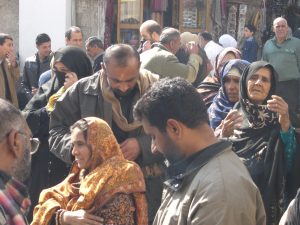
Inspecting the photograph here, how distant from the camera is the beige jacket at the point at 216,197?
6.95ft

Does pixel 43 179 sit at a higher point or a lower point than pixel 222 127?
lower

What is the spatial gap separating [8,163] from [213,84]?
3.18 meters

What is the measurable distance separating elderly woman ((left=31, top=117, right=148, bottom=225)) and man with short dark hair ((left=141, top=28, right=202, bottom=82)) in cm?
243

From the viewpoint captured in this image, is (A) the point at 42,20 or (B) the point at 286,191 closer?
(B) the point at 286,191

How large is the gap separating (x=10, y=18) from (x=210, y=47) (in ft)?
12.0

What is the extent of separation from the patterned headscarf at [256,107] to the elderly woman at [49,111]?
1237 mm

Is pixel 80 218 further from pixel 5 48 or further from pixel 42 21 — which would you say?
pixel 42 21

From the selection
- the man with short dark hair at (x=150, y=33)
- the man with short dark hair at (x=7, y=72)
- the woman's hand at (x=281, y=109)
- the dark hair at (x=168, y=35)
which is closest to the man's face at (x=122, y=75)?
the woman's hand at (x=281, y=109)

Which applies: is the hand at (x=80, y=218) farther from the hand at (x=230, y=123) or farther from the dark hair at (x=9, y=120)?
the dark hair at (x=9, y=120)

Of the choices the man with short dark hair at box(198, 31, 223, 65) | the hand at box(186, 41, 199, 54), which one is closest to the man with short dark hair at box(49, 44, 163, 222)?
the hand at box(186, 41, 199, 54)

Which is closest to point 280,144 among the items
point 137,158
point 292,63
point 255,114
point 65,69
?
point 255,114

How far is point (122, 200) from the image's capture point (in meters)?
3.47

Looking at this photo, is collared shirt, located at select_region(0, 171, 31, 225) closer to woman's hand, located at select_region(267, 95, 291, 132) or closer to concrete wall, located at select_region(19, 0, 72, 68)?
woman's hand, located at select_region(267, 95, 291, 132)

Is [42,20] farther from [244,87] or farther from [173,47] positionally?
[244,87]
